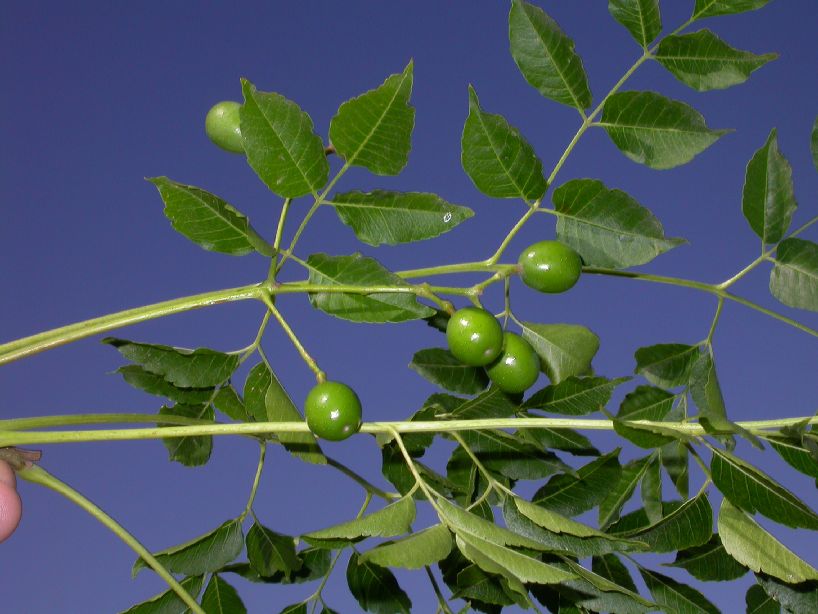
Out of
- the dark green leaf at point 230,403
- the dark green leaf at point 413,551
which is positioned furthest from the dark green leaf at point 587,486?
the dark green leaf at point 230,403

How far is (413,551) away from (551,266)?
0.53 m

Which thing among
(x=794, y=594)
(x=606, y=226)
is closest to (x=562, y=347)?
(x=606, y=226)

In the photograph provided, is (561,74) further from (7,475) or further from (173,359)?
(7,475)

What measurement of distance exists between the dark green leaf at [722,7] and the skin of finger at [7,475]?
4.70ft

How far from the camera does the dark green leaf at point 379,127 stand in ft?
4.73

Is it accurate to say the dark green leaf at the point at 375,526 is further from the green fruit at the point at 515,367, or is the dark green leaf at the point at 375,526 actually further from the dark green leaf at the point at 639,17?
the dark green leaf at the point at 639,17

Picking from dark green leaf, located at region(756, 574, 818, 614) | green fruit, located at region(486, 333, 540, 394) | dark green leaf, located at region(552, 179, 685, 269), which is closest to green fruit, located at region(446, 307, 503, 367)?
green fruit, located at region(486, 333, 540, 394)

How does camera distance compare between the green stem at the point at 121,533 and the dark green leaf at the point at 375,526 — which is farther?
the green stem at the point at 121,533

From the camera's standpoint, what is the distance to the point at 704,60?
1.72 metres

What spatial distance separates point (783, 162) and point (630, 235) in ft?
1.15

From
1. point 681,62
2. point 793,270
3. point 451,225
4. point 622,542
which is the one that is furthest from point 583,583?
point 681,62

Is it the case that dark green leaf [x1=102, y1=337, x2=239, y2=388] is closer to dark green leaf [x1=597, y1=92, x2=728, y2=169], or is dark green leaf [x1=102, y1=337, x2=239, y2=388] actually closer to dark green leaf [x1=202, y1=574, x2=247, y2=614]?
dark green leaf [x1=202, y1=574, x2=247, y2=614]

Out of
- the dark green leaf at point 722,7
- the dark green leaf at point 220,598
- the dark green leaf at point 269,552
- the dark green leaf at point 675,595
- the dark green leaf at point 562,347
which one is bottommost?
the dark green leaf at point 675,595

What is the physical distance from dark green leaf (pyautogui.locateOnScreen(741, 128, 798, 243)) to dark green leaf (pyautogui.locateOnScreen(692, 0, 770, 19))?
232 mm
